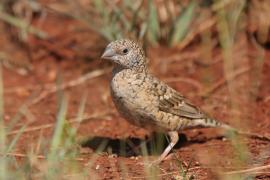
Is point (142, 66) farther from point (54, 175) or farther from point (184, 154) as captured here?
point (54, 175)

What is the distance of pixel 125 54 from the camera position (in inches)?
223

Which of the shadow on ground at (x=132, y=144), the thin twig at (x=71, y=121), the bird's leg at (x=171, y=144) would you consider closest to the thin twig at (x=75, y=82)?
the thin twig at (x=71, y=121)

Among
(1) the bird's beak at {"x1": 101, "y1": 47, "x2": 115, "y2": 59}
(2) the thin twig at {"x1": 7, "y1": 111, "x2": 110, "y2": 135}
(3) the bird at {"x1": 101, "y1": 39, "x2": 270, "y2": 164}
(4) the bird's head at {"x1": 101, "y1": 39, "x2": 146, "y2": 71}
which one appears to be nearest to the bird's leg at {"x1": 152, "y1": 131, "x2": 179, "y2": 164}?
(3) the bird at {"x1": 101, "y1": 39, "x2": 270, "y2": 164}

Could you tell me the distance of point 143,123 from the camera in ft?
18.6

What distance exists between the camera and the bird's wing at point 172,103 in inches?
228

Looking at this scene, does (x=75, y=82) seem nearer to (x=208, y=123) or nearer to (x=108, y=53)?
(x=208, y=123)

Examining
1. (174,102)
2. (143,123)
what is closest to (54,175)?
(143,123)

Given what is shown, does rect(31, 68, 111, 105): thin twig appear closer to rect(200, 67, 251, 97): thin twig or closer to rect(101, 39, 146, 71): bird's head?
rect(200, 67, 251, 97): thin twig

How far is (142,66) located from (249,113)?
4.79 feet

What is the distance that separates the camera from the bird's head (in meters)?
5.59

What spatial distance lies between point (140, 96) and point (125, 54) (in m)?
0.37

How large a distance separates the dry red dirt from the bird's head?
2.50 feet

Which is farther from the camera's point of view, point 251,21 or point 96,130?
point 251,21

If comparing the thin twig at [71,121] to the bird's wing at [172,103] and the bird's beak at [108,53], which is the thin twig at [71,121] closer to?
the bird's wing at [172,103]
